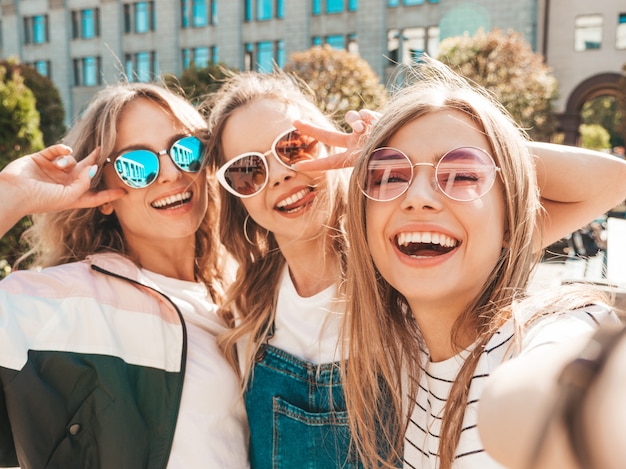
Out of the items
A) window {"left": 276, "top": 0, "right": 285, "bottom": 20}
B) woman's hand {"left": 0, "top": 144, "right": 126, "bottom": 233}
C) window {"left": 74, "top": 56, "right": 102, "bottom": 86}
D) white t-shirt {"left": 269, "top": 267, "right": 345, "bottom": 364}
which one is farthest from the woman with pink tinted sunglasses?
window {"left": 74, "top": 56, "right": 102, "bottom": 86}

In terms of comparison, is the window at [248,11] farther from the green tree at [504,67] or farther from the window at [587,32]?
the window at [587,32]

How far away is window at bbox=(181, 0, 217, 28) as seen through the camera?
27562 millimetres

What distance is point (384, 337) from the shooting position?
1603 millimetres

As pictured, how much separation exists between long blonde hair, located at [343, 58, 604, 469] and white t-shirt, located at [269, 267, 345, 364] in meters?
0.18

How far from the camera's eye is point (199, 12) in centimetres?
2780

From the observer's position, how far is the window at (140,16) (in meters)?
28.9

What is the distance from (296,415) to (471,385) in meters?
0.73

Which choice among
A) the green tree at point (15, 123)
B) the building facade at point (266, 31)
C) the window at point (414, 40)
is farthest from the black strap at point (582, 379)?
the window at point (414, 40)

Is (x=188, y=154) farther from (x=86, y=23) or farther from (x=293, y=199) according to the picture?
(x=86, y=23)

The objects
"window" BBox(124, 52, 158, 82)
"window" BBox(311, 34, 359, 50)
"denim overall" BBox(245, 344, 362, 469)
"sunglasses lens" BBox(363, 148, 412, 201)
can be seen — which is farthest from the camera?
"window" BBox(124, 52, 158, 82)

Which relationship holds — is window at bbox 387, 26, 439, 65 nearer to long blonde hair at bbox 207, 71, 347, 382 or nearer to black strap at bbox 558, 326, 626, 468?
long blonde hair at bbox 207, 71, 347, 382

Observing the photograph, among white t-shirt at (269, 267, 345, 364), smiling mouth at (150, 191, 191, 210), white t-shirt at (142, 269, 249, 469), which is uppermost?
smiling mouth at (150, 191, 191, 210)

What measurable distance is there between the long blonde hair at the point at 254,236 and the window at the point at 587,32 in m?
24.3

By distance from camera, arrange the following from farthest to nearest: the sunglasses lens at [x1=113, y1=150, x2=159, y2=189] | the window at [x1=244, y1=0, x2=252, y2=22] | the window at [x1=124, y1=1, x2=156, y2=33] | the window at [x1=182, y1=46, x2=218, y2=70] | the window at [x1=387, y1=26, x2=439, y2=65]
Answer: the window at [x1=124, y1=1, x2=156, y2=33] → the window at [x1=182, y1=46, x2=218, y2=70] → the window at [x1=244, y1=0, x2=252, y2=22] → the window at [x1=387, y1=26, x2=439, y2=65] → the sunglasses lens at [x1=113, y1=150, x2=159, y2=189]
